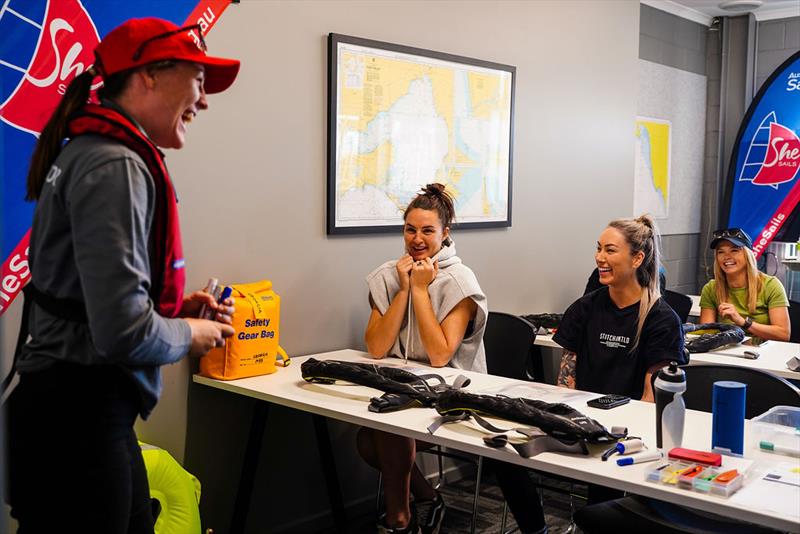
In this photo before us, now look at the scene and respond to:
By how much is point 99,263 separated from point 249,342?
1457mm

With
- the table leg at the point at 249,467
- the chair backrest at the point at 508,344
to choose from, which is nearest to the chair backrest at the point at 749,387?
the chair backrest at the point at 508,344

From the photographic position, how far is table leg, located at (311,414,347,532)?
313 centimetres

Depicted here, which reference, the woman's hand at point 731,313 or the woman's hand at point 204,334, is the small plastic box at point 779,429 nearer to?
the woman's hand at point 204,334

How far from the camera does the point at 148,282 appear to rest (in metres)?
1.49

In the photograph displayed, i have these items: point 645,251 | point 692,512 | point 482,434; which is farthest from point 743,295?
point 482,434

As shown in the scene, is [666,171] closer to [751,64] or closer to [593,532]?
[751,64]

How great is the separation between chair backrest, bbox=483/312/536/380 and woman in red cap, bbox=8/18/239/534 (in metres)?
2.07

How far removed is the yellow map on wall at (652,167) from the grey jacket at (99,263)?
476cm

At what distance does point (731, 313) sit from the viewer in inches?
163

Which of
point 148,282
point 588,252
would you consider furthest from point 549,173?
point 148,282

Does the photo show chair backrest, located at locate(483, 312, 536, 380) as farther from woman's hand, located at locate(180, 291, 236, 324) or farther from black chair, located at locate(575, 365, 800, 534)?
woman's hand, located at locate(180, 291, 236, 324)

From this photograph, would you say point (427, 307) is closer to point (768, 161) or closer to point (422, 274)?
point (422, 274)

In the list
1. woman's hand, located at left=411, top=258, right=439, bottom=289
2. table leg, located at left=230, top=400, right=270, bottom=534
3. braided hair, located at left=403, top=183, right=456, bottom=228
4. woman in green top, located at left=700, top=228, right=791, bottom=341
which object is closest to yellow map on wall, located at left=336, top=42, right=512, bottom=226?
braided hair, located at left=403, top=183, right=456, bottom=228

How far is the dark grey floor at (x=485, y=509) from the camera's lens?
3.47 m
